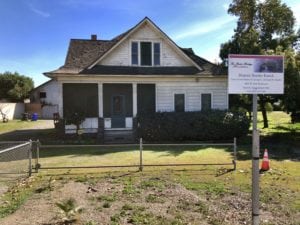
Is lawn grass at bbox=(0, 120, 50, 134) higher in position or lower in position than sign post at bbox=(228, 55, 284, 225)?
lower

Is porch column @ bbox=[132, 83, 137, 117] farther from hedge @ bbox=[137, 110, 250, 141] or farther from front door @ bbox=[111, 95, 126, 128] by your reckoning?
hedge @ bbox=[137, 110, 250, 141]

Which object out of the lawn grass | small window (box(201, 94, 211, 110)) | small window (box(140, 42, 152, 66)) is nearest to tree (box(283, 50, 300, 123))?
small window (box(201, 94, 211, 110))

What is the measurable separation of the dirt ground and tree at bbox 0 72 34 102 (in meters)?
51.4

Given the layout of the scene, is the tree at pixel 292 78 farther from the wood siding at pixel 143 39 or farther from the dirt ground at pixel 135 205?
the dirt ground at pixel 135 205

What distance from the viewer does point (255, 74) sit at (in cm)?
550

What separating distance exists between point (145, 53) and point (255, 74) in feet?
59.3

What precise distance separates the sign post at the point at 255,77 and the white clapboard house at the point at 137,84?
1622cm

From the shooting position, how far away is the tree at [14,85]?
58156 mm

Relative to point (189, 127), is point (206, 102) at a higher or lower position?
higher

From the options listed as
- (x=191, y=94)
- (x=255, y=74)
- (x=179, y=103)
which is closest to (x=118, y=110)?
(x=179, y=103)

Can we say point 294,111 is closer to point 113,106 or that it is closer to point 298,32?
point 298,32

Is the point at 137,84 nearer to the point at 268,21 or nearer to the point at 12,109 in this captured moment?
the point at 268,21

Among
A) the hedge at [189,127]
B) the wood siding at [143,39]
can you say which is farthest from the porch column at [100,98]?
the hedge at [189,127]

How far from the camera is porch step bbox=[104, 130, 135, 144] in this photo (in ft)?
Answer: 69.1
